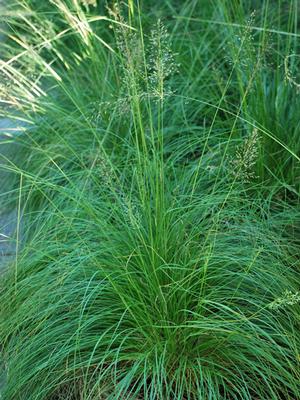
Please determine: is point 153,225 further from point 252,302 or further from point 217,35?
point 217,35

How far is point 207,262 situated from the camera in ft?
8.43

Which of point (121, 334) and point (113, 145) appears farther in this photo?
point (113, 145)

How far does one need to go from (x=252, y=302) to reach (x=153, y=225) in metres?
0.48

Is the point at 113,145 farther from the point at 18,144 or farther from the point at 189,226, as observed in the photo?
the point at 189,226

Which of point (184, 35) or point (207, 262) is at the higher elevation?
point (207, 262)

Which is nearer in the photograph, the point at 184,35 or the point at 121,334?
the point at 121,334

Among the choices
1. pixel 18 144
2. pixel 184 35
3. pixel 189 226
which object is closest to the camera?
pixel 189 226

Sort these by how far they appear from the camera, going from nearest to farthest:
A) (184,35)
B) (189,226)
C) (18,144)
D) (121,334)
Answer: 1. (121,334)
2. (189,226)
3. (18,144)
4. (184,35)

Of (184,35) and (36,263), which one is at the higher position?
(36,263)

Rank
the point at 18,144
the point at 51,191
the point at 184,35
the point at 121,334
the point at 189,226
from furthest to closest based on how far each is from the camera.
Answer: the point at 184,35, the point at 18,144, the point at 51,191, the point at 189,226, the point at 121,334

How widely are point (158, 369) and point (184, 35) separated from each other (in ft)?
8.63

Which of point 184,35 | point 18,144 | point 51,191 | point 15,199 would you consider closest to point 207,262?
point 51,191

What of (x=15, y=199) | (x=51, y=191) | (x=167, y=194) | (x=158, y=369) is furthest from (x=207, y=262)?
(x=15, y=199)

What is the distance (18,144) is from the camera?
4312 millimetres
